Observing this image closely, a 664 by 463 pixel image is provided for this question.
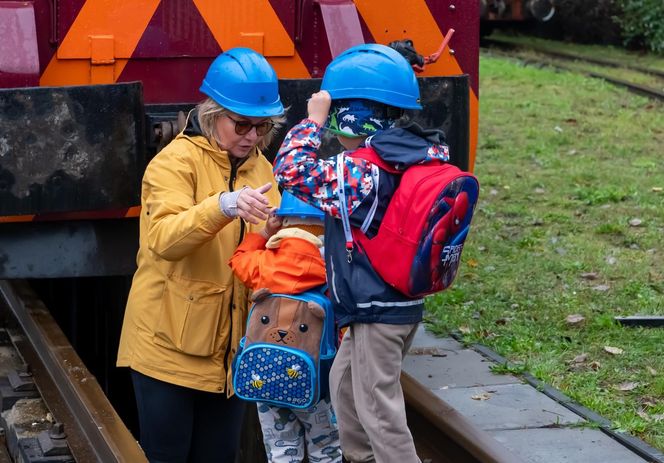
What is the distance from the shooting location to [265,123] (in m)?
3.65

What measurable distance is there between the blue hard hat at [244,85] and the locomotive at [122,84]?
1.35 ft

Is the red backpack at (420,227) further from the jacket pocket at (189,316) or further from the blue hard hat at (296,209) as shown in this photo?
the jacket pocket at (189,316)

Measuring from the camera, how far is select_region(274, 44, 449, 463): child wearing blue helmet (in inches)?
126

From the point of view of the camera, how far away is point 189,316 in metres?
3.61

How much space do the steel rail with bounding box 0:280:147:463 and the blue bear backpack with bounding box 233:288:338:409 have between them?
600mm

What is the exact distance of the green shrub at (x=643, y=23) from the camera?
18.6 m

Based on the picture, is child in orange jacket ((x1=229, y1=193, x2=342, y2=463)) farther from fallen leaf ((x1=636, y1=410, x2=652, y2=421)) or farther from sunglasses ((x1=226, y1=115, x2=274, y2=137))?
fallen leaf ((x1=636, y1=410, x2=652, y2=421))

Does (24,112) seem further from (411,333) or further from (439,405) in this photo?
(439,405)

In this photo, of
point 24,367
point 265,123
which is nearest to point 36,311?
point 24,367

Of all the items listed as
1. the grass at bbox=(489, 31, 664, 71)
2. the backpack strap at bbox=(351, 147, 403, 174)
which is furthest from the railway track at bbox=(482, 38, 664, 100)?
the backpack strap at bbox=(351, 147, 403, 174)

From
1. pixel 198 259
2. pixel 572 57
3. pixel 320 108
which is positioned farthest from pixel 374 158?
pixel 572 57

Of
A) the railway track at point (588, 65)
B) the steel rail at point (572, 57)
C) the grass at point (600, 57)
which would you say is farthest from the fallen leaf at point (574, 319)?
the steel rail at point (572, 57)

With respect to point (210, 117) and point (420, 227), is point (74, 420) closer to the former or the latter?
point (210, 117)

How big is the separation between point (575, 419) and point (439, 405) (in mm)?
535
